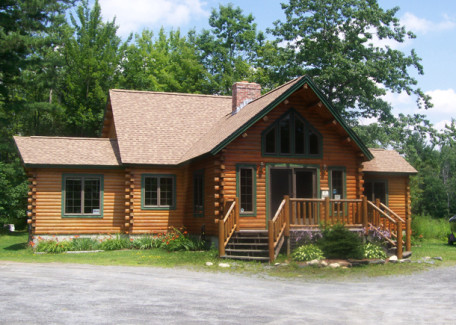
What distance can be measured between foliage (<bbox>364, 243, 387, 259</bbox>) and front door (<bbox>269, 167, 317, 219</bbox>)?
3.87 meters

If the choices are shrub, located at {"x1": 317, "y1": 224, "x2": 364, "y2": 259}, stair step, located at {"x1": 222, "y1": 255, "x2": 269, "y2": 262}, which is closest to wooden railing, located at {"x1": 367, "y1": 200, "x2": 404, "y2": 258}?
shrub, located at {"x1": 317, "y1": 224, "x2": 364, "y2": 259}

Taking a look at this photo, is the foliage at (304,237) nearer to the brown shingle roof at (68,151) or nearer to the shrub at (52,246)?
the brown shingle roof at (68,151)

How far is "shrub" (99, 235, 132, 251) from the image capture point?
2211cm

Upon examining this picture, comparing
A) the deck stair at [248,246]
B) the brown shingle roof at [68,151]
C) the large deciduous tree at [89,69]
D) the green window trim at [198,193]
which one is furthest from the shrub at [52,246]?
the large deciduous tree at [89,69]

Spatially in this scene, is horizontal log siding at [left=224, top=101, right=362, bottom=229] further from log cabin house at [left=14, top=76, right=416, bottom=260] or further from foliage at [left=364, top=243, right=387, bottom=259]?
foliage at [left=364, top=243, right=387, bottom=259]

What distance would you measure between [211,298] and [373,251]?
8379 mm

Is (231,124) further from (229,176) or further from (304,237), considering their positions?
(304,237)

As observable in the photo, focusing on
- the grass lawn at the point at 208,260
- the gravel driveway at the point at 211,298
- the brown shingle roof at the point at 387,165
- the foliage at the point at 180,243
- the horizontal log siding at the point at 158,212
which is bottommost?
the grass lawn at the point at 208,260

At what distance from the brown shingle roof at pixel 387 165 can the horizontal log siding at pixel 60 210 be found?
37.0 ft

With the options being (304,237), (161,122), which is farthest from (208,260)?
(161,122)

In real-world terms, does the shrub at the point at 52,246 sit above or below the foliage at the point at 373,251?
below

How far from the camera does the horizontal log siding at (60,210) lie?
2244 cm

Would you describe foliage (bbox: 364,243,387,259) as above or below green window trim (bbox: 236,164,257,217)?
below

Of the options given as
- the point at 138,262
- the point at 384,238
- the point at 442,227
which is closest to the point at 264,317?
the point at 138,262
